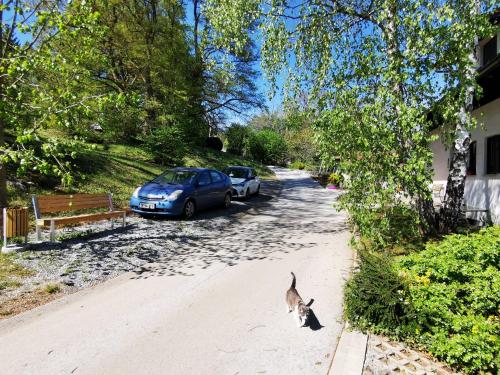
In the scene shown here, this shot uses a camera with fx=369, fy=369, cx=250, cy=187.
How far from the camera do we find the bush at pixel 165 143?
19531mm

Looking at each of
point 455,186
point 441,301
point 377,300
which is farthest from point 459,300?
point 455,186

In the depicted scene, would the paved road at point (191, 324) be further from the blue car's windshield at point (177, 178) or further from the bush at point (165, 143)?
the bush at point (165, 143)

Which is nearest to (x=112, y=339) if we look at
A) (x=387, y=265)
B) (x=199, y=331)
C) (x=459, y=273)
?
(x=199, y=331)

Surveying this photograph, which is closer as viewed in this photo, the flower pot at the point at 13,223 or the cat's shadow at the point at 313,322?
the cat's shadow at the point at 313,322

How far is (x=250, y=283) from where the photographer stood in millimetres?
6102

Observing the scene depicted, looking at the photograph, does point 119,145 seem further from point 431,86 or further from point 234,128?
point 431,86

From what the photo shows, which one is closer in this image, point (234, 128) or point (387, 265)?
point (387, 265)

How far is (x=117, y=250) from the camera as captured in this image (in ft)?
25.1

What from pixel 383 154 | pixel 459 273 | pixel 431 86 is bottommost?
pixel 459 273

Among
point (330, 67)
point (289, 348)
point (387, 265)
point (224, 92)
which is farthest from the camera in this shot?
point (224, 92)

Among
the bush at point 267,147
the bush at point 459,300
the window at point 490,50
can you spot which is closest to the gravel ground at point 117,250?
the bush at point 459,300

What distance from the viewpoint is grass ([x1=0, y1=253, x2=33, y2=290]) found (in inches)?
219

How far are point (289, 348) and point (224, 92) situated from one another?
27215 mm

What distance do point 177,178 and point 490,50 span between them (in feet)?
38.6
